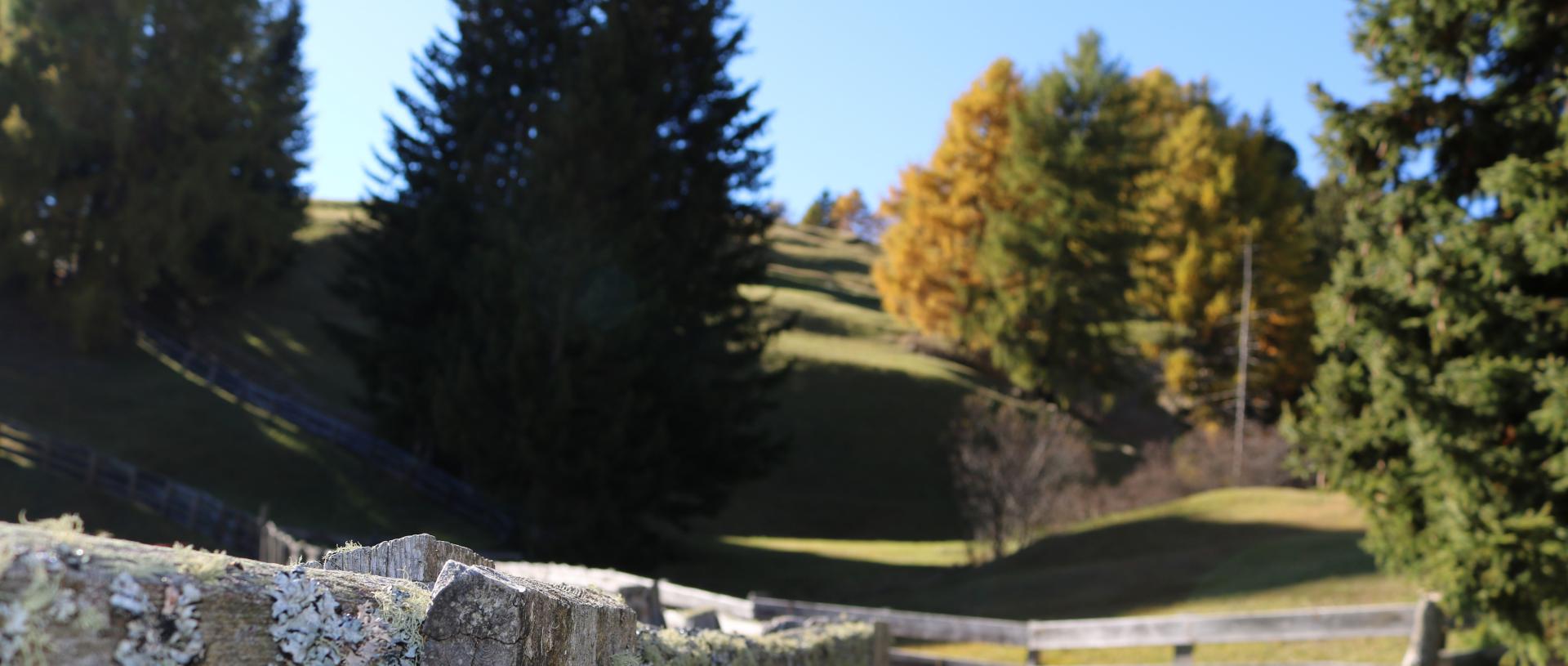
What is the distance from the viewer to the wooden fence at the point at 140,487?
22562 millimetres

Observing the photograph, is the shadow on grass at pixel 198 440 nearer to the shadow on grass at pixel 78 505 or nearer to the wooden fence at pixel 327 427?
the shadow on grass at pixel 78 505

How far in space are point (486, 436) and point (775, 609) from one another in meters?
12.2

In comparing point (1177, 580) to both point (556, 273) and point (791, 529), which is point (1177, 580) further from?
point (791, 529)

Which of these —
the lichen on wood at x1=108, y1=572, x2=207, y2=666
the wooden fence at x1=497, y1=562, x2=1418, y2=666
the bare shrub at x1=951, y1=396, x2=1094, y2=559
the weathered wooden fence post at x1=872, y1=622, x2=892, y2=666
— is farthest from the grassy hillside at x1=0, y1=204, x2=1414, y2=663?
the lichen on wood at x1=108, y1=572, x2=207, y2=666

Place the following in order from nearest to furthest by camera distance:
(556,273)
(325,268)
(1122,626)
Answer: (1122,626), (556,273), (325,268)

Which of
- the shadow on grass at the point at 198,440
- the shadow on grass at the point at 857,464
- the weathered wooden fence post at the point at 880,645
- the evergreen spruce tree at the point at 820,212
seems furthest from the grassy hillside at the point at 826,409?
the evergreen spruce tree at the point at 820,212

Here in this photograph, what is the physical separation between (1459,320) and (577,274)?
1571 centimetres

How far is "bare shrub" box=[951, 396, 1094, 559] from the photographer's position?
1004 inches

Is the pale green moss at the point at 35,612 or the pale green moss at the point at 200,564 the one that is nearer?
the pale green moss at the point at 35,612

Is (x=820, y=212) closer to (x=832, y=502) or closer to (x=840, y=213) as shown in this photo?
(x=840, y=213)

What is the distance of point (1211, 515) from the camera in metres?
24.6

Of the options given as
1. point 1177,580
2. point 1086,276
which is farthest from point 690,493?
point 1086,276

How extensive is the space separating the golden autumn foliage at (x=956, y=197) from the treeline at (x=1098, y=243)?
0.07 metres

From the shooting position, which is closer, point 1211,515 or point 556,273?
point 556,273
